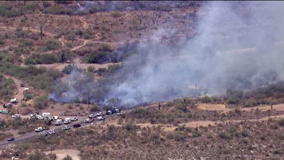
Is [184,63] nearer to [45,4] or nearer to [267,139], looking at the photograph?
[267,139]

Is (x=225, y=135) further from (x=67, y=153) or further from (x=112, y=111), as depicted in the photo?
(x=67, y=153)

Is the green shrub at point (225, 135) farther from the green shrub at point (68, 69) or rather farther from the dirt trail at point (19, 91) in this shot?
the green shrub at point (68, 69)

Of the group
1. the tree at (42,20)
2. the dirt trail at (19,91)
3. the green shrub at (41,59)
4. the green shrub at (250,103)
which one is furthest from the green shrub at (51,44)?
the green shrub at (250,103)

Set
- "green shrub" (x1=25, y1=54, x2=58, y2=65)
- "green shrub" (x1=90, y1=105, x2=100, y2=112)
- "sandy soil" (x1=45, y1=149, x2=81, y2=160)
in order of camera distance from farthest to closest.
→ "green shrub" (x1=25, y1=54, x2=58, y2=65)
"green shrub" (x1=90, y1=105, x2=100, y2=112)
"sandy soil" (x1=45, y1=149, x2=81, y2=160)

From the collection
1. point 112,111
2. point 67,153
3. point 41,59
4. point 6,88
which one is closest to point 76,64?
point 41,59

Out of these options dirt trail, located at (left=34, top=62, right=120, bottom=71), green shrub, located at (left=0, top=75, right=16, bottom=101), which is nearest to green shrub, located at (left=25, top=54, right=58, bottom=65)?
dirt trail, located at (left=34, top=62, right=120, bottom=71)

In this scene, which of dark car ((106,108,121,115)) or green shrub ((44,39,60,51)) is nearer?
dark car ((106,108,121,115))

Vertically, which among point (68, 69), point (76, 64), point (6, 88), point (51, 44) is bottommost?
point (6, 88)

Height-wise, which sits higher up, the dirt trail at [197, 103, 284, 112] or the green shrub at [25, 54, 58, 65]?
the green shrub at [25, 54, 58, 65]

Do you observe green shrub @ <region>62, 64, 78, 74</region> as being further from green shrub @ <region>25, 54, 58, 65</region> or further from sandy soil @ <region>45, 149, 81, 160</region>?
sandy soil @ <region>45, 149, 81, 160</region>
